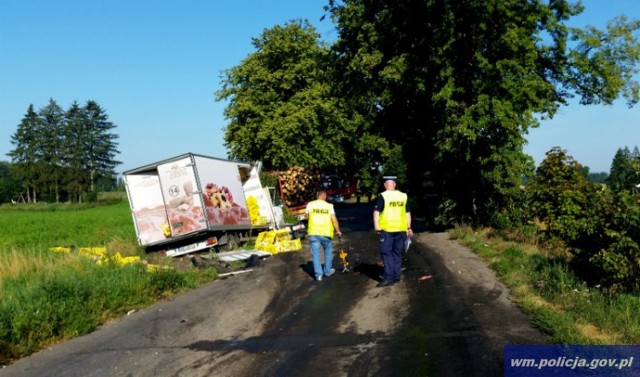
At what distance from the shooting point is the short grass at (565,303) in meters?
6.54

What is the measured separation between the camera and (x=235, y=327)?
8219 millimetres

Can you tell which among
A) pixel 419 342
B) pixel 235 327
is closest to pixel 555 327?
pixel 419 342

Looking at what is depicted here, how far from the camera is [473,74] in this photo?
16.7 meters

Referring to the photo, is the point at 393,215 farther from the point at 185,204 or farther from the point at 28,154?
the point at 28,154

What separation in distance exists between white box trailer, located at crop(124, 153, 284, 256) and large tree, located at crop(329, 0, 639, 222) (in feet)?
20.3

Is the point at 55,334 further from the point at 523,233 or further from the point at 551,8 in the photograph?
the point at 551,8

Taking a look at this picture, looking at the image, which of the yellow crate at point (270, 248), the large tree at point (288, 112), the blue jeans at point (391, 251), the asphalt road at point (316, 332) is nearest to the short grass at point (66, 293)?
the asphalt road at point (316, 332)

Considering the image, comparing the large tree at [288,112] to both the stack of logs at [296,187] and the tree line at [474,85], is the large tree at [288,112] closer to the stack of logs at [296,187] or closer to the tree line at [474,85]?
the stack of logs at [296,187]

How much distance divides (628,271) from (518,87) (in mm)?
8425

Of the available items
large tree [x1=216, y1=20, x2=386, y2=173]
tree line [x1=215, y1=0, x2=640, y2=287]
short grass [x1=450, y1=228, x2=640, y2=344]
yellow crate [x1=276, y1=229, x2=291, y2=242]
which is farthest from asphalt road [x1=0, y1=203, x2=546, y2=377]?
large tree [x1=216, y1=20, x2=386, y2=173]

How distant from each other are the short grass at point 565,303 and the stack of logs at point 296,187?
66.1ft

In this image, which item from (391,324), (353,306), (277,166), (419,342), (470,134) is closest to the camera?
(419,342)

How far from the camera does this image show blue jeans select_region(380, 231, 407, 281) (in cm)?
1034

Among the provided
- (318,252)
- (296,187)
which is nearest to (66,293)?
(318,252)
